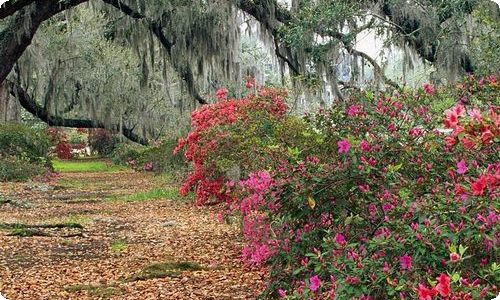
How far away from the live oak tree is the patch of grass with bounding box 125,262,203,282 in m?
3.86

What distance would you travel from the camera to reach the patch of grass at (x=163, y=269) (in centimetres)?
595

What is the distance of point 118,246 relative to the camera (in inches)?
302

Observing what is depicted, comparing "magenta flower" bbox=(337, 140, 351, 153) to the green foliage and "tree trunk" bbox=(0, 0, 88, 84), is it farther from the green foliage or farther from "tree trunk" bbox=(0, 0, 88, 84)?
"tree trunk" bbox=(0, 0, 88, 84)

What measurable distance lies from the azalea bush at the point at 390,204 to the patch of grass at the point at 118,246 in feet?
7.05

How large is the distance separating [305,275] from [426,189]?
831 millimetres

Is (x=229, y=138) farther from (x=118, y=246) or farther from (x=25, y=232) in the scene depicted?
(x=25, y=232)

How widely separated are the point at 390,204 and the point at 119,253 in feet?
13.9

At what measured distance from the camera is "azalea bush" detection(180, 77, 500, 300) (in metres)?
2.91

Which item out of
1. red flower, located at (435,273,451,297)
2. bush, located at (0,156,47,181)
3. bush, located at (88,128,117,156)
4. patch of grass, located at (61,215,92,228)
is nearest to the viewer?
red flower, located at (435,273,451,297)

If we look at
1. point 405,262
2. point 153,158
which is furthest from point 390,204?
point 153,158

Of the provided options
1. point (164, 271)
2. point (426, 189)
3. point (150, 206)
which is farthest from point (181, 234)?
point (426, 189)

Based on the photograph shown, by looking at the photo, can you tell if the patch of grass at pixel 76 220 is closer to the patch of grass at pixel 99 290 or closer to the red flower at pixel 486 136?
the patch of grass at pixel 99 290

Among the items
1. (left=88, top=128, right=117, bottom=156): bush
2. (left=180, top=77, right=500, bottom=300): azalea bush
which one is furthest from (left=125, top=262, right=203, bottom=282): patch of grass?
(left=88, top=128, right=117, bottom=156): bush

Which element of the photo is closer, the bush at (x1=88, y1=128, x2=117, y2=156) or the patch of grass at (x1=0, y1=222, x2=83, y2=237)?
the patch of grass at (x1=0, y1=222, x2=83, y2=237)
